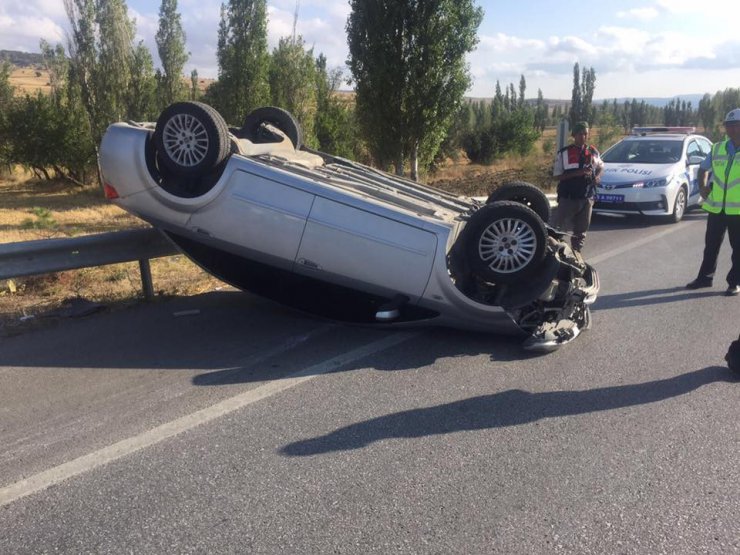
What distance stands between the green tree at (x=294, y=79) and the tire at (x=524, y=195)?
75.0ft

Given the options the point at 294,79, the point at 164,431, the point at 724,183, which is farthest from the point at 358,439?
the point at 294,79

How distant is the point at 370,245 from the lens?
4816 mm

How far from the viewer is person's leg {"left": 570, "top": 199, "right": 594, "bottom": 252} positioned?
7.91 meters

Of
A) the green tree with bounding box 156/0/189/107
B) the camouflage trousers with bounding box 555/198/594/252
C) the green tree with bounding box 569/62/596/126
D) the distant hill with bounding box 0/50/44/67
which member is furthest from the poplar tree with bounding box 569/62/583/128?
the distant hill with bounding box 0/50/44/67

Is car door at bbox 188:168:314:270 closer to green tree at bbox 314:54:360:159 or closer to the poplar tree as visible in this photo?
green tree at bbox 314:54:360:159

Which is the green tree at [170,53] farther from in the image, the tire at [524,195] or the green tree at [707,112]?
the green tree at [707,112]

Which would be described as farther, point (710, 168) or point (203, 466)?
point (710, 168)

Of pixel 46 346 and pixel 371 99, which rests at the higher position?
pixel 371 99

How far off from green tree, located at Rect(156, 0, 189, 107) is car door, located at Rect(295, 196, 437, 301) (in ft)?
98.9

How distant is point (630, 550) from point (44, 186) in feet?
113

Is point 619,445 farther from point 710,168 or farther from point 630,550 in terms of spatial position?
point 710,168

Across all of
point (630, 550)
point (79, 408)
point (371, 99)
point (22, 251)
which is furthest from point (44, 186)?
point (630, 550)

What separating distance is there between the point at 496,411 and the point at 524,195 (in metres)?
2.84

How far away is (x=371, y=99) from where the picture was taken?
50.0 feet
